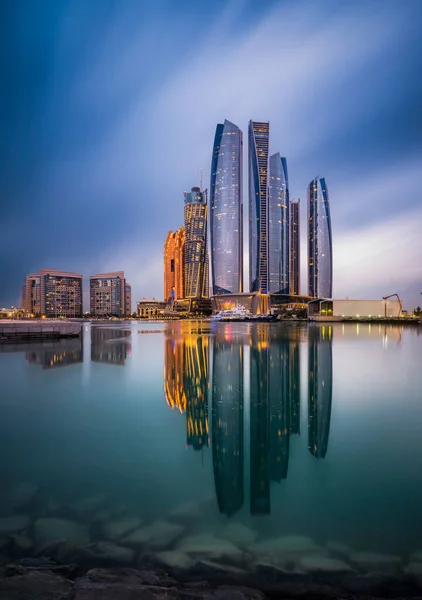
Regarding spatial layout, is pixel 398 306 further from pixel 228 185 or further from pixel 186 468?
pixel 186 468

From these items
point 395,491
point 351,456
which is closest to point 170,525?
point 395,491

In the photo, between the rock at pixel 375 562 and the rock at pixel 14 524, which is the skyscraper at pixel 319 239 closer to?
the rock at pixel 375 562

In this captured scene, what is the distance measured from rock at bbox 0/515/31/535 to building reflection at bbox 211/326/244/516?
2.41 metres

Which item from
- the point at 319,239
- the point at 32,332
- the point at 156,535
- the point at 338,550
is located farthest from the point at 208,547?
the point at 319,239

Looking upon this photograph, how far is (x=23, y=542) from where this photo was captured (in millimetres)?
3715

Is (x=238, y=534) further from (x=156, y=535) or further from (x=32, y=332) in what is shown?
(x=32, y=332)

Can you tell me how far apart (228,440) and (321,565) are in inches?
142

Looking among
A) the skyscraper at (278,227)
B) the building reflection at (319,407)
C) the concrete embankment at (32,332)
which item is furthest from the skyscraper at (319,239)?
the building reflection at (319,407)

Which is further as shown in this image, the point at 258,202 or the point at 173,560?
the point at 258,202

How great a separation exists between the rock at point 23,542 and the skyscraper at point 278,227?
17608 cm

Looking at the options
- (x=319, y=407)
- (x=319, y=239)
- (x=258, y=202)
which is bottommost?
(x=319, y=407)

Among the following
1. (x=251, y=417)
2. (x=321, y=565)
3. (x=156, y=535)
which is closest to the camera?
(x=321, y=565)

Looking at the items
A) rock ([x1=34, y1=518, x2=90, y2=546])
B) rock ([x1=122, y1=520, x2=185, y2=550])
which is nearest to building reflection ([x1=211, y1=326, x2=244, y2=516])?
rock ([x1=122, y1=520, x2=185, y2=550])

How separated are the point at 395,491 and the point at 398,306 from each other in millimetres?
118065
